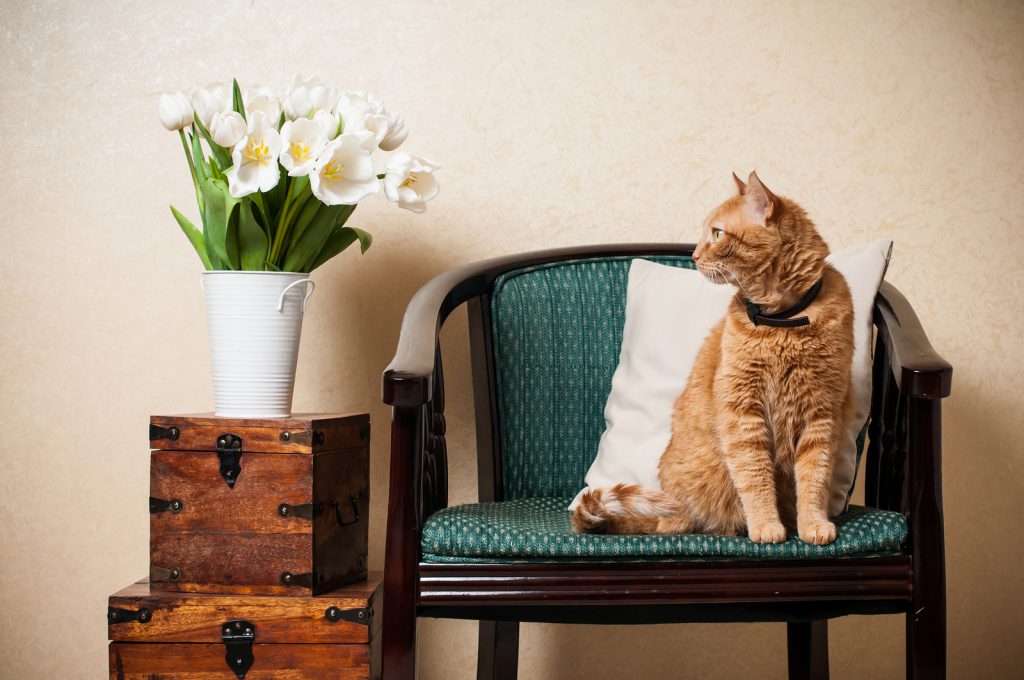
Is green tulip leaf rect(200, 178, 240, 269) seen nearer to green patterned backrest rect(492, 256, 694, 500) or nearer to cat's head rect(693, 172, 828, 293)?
green patterned backrest rect(492, 256, 694, 500)

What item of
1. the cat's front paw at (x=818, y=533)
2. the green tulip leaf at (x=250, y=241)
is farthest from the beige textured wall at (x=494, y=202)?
the cat's front paw at (x=818, y=533)

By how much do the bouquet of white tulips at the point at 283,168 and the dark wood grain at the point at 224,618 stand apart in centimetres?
56

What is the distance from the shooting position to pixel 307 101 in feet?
4.66

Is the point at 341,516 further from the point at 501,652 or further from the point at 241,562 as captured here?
the point at 501,652

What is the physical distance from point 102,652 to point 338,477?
84cm

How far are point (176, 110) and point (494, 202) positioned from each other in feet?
2.34

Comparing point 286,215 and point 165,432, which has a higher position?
point 286,215

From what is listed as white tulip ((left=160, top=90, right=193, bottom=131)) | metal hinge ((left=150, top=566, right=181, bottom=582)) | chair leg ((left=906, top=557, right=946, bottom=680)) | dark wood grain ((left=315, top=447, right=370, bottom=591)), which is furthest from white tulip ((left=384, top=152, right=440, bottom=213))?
chair leg ((left=906, top=557, right=946, bottom=680))

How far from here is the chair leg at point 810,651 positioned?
1.55 m

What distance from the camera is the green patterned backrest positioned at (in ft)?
5.25

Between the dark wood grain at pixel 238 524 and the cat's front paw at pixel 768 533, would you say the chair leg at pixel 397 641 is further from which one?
the cat's front paw at pixel 768 533

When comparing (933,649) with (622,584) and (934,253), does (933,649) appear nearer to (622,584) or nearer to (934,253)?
(622,584)

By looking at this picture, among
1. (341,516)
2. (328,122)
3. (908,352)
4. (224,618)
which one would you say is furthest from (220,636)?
(908,352)

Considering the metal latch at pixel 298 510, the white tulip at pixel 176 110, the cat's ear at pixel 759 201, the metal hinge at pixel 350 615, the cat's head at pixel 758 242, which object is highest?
the white tulip at pixel 176 110
